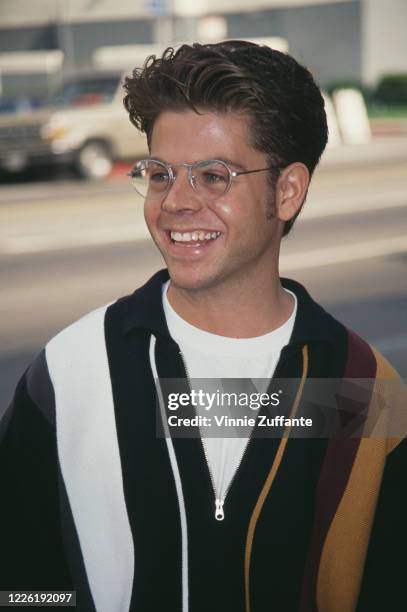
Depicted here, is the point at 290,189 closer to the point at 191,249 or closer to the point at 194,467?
the point at 191,249

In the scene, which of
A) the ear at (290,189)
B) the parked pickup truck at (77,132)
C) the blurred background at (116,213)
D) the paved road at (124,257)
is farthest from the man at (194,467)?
the parked pickup truck at (77,132)

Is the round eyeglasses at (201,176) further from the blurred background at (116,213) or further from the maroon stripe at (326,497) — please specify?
the blurred background at (116,213)

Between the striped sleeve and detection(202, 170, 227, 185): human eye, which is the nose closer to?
detection(202, 170, 227, 185): human eye

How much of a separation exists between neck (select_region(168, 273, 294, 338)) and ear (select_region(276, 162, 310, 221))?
7.2 inches

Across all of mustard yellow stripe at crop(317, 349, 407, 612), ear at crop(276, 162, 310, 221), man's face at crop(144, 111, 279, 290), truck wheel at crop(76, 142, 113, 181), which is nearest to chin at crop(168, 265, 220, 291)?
man's face at crop(144, 111, 279, 290)

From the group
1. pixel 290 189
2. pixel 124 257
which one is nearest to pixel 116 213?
pixel 124 257

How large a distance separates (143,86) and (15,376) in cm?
533

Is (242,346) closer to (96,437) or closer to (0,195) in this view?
(96,437)

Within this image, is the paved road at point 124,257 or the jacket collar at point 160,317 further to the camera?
the paved road at point 124,257

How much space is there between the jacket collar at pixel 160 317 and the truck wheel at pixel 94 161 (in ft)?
55.6

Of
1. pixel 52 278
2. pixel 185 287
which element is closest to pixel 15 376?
pixel 52 278

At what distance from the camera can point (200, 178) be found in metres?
2.34

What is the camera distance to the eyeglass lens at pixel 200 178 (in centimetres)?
233

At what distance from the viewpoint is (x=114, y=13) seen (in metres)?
49.6
